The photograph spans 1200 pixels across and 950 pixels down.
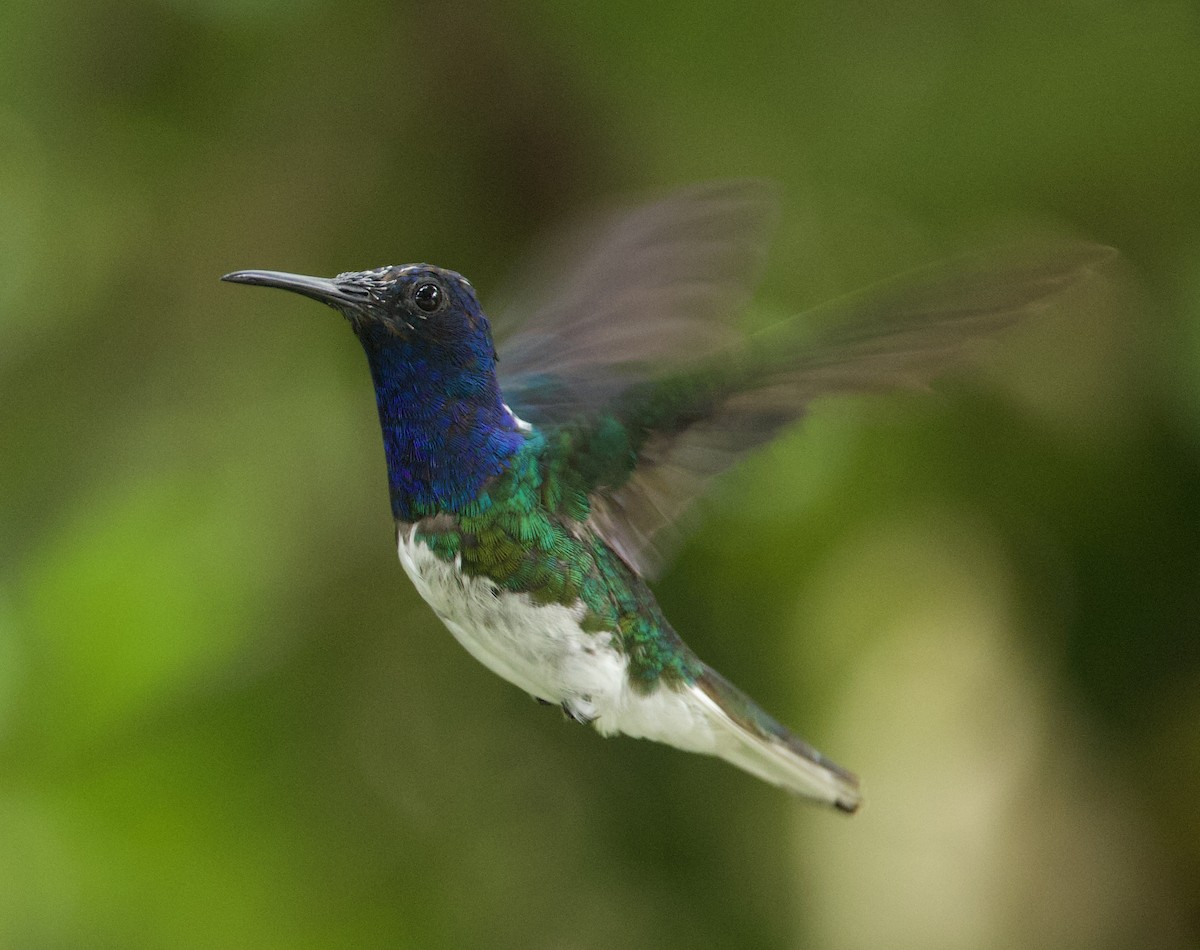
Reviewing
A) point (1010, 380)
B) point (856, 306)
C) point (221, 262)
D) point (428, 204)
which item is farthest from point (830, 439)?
point (856, 306)

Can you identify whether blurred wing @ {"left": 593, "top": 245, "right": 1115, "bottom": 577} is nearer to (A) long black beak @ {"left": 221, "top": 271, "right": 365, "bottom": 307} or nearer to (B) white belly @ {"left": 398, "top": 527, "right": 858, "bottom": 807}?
(B) white belly @ {"left": 398, "top": 527, "right": 858, "bottom": 807}

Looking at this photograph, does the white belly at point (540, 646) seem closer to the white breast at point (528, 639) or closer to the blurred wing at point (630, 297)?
the white breast at point (528, 639)

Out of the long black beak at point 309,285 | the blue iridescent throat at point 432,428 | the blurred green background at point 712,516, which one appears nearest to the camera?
the long black beak at point 309,285

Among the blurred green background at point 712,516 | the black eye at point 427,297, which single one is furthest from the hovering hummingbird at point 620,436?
the blurred green background at point 712,516

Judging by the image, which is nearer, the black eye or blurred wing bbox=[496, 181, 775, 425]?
the black eye

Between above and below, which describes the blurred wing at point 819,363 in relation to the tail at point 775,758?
Result: above

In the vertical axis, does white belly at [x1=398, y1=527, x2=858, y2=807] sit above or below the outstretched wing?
below

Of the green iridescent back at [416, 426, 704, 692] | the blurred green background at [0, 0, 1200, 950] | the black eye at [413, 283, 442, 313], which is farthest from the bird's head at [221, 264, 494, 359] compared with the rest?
the blurred green background at [0, 0, 1200, 950]

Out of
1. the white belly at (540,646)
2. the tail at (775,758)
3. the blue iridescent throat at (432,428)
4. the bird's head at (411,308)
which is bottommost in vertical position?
the tail at (775,758)
